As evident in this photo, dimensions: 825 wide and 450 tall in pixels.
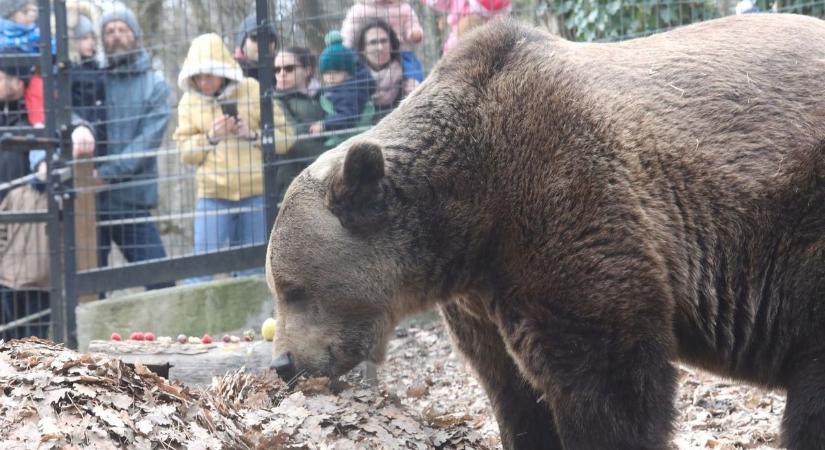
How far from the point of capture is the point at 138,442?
15.9ft

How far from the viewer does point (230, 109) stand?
1056cm

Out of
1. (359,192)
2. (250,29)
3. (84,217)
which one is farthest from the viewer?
(84,217)

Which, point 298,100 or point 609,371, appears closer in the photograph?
point 609,371

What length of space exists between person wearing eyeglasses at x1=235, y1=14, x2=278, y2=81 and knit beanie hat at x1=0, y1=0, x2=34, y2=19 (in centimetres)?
235

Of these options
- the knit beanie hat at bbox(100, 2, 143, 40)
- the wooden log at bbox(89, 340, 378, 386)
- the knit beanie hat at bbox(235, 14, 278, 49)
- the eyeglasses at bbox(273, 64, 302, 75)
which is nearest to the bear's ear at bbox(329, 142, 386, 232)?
the wooden log at bbox(89, 340, 378, 386)

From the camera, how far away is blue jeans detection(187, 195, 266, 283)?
35.2ft

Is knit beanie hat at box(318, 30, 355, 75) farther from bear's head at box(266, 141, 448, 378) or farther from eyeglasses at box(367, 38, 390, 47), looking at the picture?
bear's head at box(266, 141, 448, 378)

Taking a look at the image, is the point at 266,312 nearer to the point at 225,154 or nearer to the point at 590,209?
the point at 225,154

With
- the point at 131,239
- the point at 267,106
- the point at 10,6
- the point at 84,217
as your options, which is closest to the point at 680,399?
the point at 267,106

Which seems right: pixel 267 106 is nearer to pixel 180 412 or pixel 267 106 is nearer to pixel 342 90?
pixel 342 90

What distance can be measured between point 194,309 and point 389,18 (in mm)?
3355

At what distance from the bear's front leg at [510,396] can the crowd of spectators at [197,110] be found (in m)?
4.35

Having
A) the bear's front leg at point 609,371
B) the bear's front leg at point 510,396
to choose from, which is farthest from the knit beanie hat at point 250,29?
the bear's front leg at point 609,371

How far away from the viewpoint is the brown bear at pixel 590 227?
5.25 m
